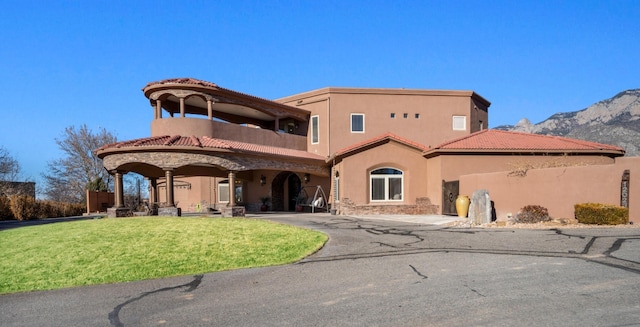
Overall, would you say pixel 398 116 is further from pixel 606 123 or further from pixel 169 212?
pixel 606 123

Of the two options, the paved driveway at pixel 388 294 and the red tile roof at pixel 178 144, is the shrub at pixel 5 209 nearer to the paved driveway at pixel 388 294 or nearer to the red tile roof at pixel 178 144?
the red tile roof at pixel 178 144

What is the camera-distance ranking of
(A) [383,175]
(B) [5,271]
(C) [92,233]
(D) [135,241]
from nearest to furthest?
(B) [5,271] < (D) [135,241] < (C) [92,233] < (A) [383,175]

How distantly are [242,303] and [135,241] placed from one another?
20.6 feet

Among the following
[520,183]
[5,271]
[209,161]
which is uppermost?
[209,161]

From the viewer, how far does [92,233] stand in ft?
38.7

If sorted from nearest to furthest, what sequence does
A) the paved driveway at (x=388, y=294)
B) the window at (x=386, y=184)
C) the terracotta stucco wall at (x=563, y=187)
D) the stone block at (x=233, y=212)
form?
the paved driveway at (x=388, y=294), the terracotta stucco wall at (x=563, y=187), the stone block at (x=233, y=212), the window at (x=386, y=184)

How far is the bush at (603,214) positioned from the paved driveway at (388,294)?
143 inches

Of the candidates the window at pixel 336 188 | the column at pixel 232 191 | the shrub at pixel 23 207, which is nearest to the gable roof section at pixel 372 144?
the window at pixel 336 188

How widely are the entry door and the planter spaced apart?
100cm

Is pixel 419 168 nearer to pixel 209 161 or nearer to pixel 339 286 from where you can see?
pixel 209 161

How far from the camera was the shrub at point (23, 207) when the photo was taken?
25.3m

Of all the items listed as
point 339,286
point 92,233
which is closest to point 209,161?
point 92,233

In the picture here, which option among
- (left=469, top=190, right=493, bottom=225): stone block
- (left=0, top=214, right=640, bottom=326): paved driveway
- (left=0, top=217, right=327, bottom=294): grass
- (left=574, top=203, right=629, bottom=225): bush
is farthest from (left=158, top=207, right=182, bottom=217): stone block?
(left=574, top=203, right=629, bottom=225): bush

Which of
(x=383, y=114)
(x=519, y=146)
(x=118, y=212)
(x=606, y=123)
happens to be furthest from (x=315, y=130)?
(x=606, y=123)
